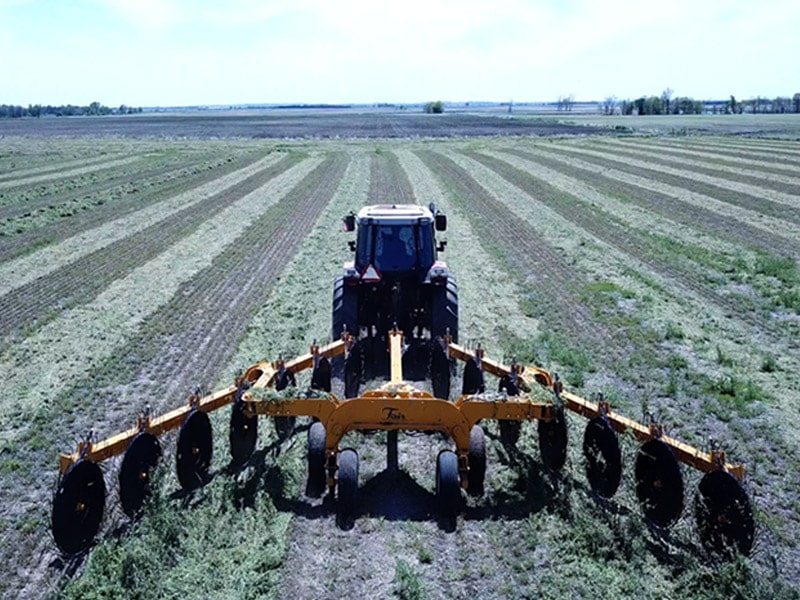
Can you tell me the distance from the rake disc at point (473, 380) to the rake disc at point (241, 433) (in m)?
2.78

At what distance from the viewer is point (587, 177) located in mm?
35125

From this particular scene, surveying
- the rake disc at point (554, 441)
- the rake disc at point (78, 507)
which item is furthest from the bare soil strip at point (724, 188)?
the rake disc at point (78, 507)

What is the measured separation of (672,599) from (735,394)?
4966 millimetres

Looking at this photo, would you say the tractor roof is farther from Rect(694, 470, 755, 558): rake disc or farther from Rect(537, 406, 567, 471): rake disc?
Rect(694, 470, 755, 558): rake disc

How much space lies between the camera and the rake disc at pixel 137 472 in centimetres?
621

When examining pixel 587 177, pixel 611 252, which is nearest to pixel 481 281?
pixel 611 252

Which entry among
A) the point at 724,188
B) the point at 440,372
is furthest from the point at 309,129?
the point at 440,372

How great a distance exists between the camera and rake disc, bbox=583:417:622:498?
6621mm

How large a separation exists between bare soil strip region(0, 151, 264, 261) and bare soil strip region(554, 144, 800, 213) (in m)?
23.8

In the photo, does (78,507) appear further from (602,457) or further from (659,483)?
(659,483)

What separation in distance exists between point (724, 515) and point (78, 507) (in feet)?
18.6

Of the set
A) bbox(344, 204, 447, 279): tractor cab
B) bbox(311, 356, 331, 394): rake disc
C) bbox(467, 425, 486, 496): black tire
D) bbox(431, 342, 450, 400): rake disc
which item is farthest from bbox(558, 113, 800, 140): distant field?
bbox(467, 425, 486, 496): black tire

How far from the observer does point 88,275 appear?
16406 millimetres

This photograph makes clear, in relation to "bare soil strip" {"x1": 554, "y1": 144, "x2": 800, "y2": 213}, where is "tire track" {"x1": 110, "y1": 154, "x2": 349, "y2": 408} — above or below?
below
